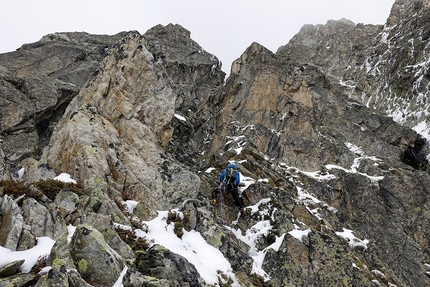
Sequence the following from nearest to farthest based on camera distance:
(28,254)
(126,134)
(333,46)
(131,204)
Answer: (28,254) → (131,204) → (126,134) → (333,46)

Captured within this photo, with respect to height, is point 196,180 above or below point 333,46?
below

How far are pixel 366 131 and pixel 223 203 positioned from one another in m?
26.1

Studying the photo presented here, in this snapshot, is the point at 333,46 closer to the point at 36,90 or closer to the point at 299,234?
the point at 36,90

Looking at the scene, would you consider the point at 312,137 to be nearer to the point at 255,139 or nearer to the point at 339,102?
the point at 255,139

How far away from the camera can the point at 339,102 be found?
151 ft

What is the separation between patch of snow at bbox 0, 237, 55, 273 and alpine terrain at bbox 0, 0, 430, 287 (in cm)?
6

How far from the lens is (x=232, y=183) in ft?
60.2

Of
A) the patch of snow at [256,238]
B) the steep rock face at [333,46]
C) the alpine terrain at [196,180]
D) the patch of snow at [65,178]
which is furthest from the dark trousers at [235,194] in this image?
the steep rock face at [333,46]

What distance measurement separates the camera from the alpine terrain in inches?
382

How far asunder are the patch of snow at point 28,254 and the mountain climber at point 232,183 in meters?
9.78

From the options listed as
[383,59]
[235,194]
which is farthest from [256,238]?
[383,59]

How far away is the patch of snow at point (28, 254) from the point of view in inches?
309

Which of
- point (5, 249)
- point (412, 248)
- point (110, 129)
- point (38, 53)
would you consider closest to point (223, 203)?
point (110, 129)

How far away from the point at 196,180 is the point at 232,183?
2.28m
